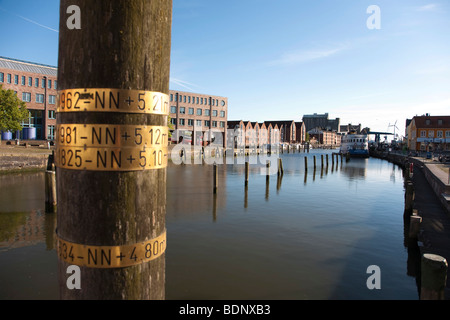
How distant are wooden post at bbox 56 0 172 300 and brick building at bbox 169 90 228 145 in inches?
3037

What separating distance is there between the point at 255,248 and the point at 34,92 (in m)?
62.6

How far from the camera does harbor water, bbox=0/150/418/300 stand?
867cm

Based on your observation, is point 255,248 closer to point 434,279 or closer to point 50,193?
point 434,279

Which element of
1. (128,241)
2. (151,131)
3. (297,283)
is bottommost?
(297,283)

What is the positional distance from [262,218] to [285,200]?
577 cm

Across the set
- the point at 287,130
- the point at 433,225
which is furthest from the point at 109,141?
the point at 287,130

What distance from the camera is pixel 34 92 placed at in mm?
59438

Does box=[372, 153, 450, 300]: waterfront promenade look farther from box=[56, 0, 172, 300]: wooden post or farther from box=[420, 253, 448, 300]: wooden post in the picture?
box=[56, 0, 172, 300]: wooden post

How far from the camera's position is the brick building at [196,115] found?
8294 centimetres

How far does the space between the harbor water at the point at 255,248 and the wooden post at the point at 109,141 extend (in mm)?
6996

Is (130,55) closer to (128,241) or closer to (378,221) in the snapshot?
(128,241)

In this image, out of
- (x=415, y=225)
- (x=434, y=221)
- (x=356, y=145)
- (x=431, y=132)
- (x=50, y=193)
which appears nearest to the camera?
(x=415, y=225)
